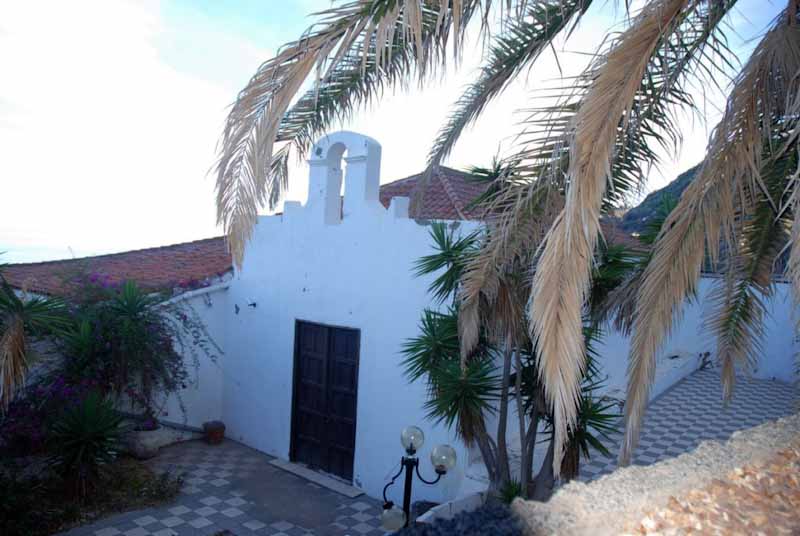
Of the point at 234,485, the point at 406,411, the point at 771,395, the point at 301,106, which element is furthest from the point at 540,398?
the point at 771,395

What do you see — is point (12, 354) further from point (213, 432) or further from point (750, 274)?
point (750, 274)

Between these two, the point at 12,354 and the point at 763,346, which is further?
the point at 763,346

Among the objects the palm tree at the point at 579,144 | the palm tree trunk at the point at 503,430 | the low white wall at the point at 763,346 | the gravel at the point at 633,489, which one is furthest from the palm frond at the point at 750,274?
the low white wall at the point at 763,346

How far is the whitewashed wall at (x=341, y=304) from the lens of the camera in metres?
7.93

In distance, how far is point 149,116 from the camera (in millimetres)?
9320

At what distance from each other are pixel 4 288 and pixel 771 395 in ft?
43.2

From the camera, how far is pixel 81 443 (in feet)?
24.6

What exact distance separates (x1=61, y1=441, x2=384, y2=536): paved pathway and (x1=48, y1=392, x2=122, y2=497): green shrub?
28.6 inches

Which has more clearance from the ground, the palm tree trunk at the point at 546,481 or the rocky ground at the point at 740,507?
the rocky ground at the point at 740,507

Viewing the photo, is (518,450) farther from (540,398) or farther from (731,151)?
(731,151)

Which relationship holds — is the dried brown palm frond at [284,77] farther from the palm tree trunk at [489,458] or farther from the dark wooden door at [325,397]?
the dark wooden door at [325,397]

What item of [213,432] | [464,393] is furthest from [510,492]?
[213,432]

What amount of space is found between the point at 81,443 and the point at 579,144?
286 inches

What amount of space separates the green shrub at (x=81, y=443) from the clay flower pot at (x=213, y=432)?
280 cm
